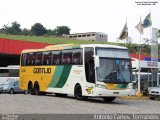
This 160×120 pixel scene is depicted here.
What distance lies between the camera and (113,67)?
24.3m

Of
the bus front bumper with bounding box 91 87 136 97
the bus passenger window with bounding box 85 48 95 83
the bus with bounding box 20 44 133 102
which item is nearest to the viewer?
the bus front bumper with bounding box 91 87 136 97

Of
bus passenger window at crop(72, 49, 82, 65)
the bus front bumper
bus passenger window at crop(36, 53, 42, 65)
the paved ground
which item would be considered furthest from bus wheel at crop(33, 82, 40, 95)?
the bus front bumper

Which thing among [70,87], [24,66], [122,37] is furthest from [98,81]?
[122,37]

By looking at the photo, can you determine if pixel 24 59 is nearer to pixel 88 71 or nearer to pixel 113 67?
pixel 88 71

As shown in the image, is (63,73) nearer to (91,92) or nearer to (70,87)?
(70,87)

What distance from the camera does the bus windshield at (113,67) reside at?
942 inches

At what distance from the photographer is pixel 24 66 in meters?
32.2

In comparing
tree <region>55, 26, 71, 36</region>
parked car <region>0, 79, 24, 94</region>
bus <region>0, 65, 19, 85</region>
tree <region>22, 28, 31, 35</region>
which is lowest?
parked car <region>0, 79, 24, 94</region>

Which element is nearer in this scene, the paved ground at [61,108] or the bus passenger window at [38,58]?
the paved ground at [61,108]

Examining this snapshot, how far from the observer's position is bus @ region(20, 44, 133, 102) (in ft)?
78.4

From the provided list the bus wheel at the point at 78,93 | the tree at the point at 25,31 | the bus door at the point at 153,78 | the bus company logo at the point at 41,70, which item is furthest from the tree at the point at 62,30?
the bus wheel at the point at 78,93

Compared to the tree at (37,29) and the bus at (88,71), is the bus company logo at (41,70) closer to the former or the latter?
the bus at (88,71)

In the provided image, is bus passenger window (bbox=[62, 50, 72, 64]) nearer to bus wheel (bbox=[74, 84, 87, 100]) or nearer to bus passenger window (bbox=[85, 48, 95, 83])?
bus wheel (bbox=[74, 84, 87, 100])

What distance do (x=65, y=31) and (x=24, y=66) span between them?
135 meters
